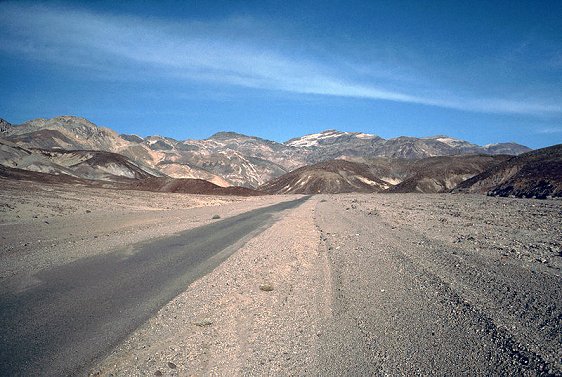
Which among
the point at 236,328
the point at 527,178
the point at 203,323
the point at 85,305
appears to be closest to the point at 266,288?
the point at 236,328

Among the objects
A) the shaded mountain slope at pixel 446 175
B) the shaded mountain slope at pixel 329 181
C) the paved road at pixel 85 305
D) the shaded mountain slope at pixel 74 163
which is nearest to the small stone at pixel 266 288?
the paved road at pixel 85 305

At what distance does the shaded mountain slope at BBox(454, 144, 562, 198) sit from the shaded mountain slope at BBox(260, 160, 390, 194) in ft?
138

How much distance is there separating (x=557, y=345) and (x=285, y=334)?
4073mm

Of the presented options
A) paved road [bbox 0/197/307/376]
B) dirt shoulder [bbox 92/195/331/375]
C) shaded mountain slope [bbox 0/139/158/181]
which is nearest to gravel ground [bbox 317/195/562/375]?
dirt shoulder [bbox 92/195/331/375]

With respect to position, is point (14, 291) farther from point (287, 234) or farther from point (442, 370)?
point (287, 234)

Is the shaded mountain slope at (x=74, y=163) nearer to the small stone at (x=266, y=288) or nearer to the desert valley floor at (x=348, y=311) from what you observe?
the desert valley floor at (x=348, y=311)

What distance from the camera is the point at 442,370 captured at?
16.3ft

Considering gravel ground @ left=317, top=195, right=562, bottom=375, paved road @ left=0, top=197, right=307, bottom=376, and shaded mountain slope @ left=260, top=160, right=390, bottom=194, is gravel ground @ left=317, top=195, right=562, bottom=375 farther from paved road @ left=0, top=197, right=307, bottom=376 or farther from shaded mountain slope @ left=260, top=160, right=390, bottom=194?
shaded mountain slope @ left=260, top=160, right=390, bottom=194

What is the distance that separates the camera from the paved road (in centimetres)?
529

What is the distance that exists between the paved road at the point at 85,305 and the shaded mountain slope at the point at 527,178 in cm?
4624

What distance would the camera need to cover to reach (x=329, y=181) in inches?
4341

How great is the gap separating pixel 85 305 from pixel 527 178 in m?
58.1

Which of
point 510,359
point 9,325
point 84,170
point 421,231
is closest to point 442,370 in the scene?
point 510,359

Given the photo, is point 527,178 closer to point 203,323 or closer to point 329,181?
point 203,323
